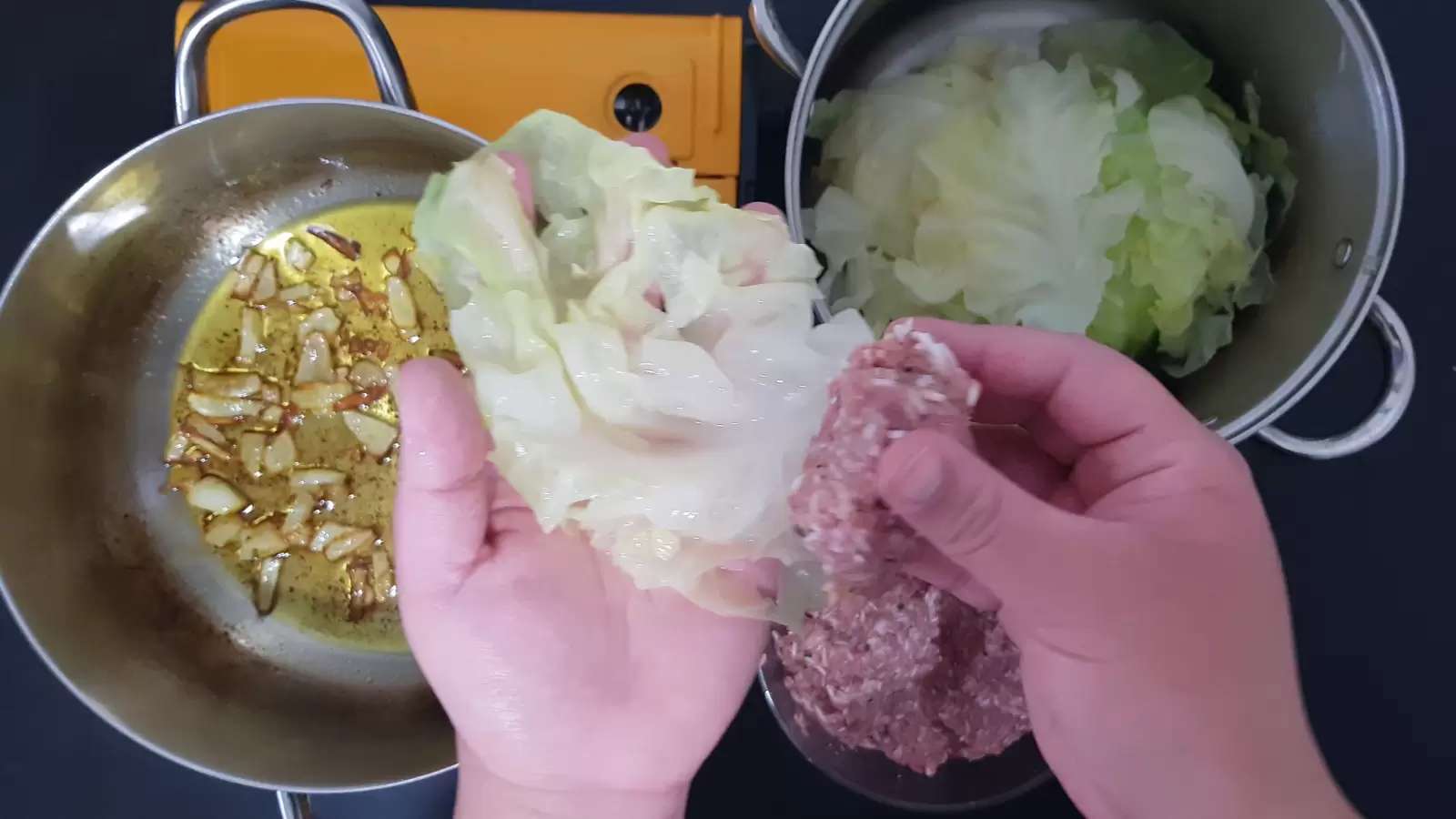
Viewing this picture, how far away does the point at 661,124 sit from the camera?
78 cm

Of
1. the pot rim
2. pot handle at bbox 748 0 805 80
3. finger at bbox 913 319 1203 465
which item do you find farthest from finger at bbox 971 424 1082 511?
the pot rim

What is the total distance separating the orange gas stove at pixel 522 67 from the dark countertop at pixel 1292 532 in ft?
0.29

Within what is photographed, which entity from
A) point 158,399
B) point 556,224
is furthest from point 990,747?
point 158,399

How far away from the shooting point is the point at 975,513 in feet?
1.53

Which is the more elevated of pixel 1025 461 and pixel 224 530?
pixel 1025 461

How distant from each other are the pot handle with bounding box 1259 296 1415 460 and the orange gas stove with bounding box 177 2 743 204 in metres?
0.57

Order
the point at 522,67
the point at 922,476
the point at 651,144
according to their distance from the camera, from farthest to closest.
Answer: the point at 522,67
the point at 651,144
the point at 922,476

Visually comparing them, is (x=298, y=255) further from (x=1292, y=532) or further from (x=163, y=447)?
(x=1292, y=532)

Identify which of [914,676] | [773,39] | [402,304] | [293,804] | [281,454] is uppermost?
[773,39]

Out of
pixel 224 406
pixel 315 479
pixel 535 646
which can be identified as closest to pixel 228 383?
pixel 224 406

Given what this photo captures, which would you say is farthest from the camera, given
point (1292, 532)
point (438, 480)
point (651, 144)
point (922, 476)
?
point (1292, 532)

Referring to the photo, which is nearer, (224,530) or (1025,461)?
(1025,461)

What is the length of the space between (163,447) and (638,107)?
1.80 ft

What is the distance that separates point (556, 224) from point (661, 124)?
23 cm
